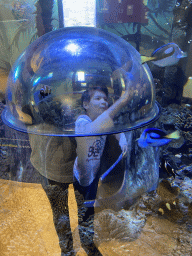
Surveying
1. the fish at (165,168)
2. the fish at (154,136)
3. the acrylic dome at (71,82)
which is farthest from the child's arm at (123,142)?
the fish at (165,168)

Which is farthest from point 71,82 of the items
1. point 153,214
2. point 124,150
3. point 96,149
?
point 153,214

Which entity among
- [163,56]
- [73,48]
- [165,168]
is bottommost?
[165,168]

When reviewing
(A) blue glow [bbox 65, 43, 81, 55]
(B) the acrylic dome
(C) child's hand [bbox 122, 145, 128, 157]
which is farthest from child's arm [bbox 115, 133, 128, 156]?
(A) blue glow [bbox 65, 43, 81, 55]

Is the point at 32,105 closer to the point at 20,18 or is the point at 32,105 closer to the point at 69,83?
the point at 69,83

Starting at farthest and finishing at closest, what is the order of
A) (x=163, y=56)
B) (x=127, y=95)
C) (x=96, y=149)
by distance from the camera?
1. (x=163, y=56)
2. (x=96, y=149)
3. (x=127, y=95)

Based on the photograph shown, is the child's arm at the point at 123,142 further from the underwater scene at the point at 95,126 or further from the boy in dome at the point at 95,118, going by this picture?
the boy in dome at the point at 95,118

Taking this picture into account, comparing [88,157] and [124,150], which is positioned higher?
[88,157]

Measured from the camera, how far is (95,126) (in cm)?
97

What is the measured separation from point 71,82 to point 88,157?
1.94 ft

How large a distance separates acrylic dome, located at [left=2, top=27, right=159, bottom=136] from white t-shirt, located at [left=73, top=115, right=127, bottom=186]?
0.33m

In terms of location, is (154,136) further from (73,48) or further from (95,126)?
(73,48)

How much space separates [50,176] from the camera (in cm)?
169

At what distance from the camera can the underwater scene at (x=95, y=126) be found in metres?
1.05

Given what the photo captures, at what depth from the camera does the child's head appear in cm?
101
